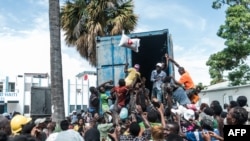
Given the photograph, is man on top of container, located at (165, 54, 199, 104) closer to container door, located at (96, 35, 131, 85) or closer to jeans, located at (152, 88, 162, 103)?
jeans, located at (152, 88, 162, 103)

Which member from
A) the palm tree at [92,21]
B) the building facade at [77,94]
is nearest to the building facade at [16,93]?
the building facade at [77,94]

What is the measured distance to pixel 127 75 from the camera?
33.8 feet

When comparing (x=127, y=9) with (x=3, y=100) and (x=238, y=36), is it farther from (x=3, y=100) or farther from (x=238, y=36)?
(x=3, y=100)

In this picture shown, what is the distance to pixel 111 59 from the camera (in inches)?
415

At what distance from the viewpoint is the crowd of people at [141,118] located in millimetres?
4457

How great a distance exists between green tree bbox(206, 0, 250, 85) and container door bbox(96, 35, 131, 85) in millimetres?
8182

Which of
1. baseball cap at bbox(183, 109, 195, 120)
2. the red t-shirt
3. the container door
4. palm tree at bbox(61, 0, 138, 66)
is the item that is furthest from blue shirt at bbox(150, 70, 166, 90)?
palm tree at bbox(61, 0, 138, 66)

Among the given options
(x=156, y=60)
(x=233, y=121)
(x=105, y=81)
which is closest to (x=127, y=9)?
(x=156, y=60)

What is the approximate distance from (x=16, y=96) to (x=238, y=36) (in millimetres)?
24879

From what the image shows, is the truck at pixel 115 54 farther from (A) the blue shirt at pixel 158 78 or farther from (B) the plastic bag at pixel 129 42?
(A) the blue shirt at pixel 158 78

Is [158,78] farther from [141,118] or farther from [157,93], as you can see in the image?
[141,118]

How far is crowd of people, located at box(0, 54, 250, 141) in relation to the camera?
4457 millimetres

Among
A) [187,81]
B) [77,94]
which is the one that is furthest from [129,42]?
[77,94]

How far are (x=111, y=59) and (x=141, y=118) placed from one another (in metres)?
4.05
